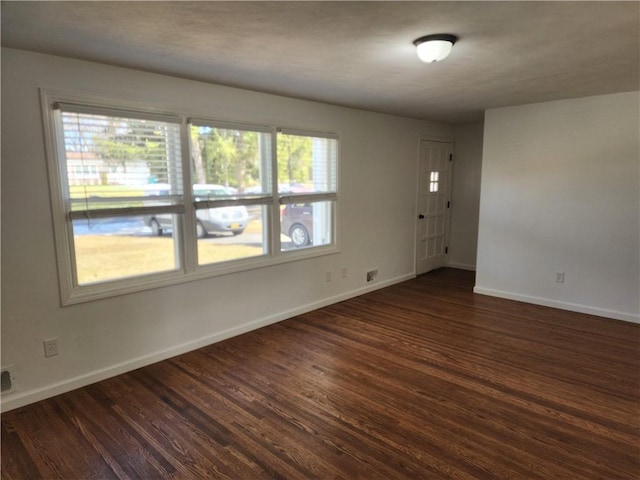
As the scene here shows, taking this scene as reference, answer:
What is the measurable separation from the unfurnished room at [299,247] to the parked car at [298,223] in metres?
0.03

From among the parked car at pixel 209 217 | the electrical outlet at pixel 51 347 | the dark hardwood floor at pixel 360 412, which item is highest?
the parked car at pixel 209 217

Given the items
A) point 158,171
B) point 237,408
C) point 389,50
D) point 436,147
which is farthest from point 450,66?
point 436,147

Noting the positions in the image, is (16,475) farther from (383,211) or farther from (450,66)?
(383,211)

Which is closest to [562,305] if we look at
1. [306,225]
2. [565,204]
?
[565,204]

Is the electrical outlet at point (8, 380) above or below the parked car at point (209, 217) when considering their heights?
below

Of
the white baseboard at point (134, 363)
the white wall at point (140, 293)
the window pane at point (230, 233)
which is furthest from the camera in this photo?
the window pane at point (230, 233)

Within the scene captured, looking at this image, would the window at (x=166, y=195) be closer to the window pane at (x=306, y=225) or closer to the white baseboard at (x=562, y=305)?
the window pane at (x=306, y=225)

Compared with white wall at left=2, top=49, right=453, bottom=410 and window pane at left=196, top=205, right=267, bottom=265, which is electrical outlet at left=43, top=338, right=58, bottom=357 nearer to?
white wall at left=2, top=49, right=453, bottom=410

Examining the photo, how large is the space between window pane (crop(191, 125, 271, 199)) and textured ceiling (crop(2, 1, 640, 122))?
17.6 inches

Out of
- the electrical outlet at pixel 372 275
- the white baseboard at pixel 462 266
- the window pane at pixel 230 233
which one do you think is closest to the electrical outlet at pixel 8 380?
the window pane at pixel 230 233

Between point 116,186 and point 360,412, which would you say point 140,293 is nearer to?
point 116,186

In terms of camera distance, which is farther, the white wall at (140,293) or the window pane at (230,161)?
the window pane at (230,161)

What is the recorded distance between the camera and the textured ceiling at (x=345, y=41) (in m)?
1.84

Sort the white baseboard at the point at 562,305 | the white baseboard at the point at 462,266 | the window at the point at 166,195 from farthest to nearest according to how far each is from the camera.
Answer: the white baseboard at the point at 462,266, the white baseboard at the point at 562,305, the window at the point at 166,195
